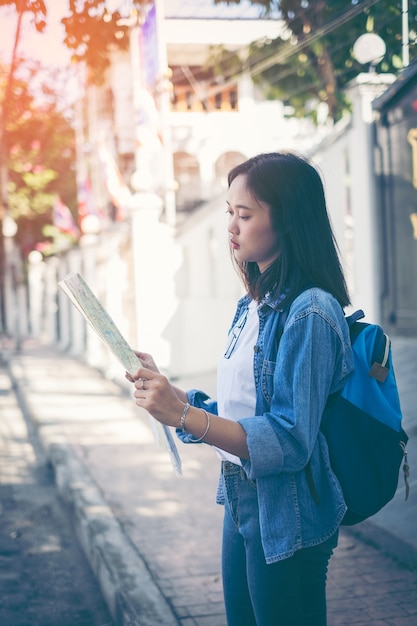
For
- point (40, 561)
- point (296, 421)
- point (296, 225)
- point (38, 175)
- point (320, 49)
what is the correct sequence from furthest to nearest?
point (38, 175) → point (320, 49) → point (40, 561) → point (296, 225) → point (296, 421)

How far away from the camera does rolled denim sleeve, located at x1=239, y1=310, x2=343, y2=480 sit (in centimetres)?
191

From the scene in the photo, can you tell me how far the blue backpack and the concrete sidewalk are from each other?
1.83 metres

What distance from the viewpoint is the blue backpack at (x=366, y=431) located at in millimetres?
1976

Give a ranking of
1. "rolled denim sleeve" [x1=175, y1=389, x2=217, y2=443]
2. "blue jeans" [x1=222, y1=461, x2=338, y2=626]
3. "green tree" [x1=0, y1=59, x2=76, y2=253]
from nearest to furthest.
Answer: "blue jeans" [x1=222, y1=461, x2=338, y2=626]
"rolled denim sleeve" [x1=175, y1=389, x2=217, y2=443]
"green tree" [x1=0, y1=59, x2=76, y2=253]

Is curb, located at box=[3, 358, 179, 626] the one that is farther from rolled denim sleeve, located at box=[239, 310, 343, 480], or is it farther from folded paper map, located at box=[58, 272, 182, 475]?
rolled denim sleeve, located at box=[239, 310, 343, 480]

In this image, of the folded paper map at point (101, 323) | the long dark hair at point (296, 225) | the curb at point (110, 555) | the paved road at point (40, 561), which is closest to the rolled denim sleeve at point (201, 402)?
the folded paper map at point (101, 323)

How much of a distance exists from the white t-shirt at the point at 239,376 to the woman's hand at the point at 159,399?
24cm

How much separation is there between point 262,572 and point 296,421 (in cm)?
45

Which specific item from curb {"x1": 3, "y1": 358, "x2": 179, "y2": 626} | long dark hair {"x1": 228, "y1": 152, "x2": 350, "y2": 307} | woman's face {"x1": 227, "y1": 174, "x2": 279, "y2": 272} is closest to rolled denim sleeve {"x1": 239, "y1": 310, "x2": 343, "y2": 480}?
long dark hair {"x1": 228, "y1": 152, "x2": 350, "y2": 307}

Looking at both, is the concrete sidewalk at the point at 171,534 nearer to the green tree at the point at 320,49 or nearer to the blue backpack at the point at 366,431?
the blue backpack at the point at 366,431

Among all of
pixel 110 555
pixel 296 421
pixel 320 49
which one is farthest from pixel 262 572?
pixel 320 49

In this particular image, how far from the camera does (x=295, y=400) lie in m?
1.91

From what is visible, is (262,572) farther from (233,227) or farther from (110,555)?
(110,555)

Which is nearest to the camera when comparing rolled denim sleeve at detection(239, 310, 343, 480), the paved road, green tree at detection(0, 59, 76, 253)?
rolled denim sleeve at detection(239, 310, 343, 480)
